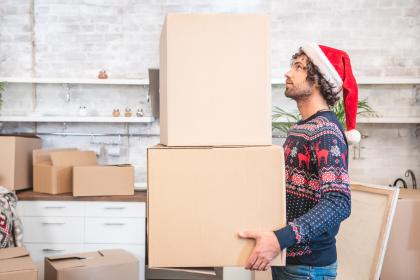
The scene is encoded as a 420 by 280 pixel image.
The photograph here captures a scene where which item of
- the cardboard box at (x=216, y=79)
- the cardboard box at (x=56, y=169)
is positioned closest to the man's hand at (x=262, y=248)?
the cardboard box at (x=216, y=79)

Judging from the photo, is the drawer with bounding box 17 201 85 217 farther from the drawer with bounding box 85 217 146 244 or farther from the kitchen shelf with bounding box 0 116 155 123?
the kitchen shelf with bounding box 0 116 155 123

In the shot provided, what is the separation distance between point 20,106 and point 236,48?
120 inches

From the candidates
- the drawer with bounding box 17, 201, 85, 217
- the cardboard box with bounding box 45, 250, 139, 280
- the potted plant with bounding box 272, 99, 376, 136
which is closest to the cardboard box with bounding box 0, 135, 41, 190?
the drawer with bounding box 17, 201, 85, 217

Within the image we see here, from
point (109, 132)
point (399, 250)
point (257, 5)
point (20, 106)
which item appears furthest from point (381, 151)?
point (20, 106)

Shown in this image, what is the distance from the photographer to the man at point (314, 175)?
1185 millimetres

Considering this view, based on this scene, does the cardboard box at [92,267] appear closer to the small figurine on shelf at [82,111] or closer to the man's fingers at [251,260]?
the man's fingers at [251,260]

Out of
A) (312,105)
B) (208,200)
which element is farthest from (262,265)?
(312,105)

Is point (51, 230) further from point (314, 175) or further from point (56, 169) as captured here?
point (314, 175)

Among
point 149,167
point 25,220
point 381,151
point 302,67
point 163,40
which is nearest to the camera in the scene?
point 149,167

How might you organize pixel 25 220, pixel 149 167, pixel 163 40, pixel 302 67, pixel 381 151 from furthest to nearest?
1. pixel 381 151
2. pixel 25 220
3. pixel 302 67
4. pixel 163 40
5. pixel 149 167

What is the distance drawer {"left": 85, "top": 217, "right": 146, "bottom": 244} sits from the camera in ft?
9.95

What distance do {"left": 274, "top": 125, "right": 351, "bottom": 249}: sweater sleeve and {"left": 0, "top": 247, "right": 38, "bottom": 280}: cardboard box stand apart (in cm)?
110

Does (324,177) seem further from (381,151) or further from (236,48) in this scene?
(381,151)

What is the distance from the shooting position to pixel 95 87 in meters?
3.70
